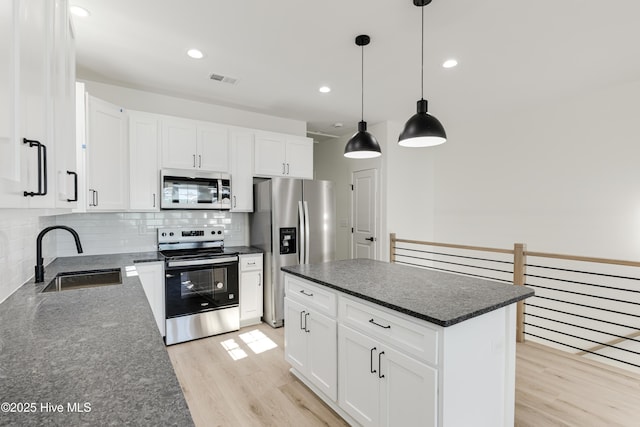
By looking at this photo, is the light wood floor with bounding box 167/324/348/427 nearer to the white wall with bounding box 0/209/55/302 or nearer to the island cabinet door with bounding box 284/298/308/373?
the island cabinet door with bounding box 284/298/308/373

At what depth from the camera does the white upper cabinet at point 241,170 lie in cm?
375

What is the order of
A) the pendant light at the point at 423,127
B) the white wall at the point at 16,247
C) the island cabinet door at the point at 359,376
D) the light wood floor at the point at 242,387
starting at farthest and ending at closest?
the light wood floor at the point at 242,387, the pendant light at the point at 423,127, the island cabinet door at the point at 359,376, the white wall at the point at 16,247

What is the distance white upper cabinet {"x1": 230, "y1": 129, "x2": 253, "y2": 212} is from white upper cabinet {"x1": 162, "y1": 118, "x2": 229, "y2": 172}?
0.10 meters

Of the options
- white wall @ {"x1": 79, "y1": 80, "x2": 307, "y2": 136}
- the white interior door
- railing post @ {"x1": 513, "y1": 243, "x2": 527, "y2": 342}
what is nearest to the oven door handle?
white wall @ {"x1": 79, "y1": 80, "x2": 307, "y2": 136}

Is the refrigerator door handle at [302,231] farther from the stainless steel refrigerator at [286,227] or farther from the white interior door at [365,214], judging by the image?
the white interior door at [365,214]

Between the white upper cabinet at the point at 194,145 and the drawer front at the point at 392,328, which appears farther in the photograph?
the white upper cabinet at the point at 194,145

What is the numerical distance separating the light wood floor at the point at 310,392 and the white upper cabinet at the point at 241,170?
5.47ft

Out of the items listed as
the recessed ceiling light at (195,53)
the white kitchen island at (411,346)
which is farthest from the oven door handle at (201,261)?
the recessed ceiling light at (195,53)

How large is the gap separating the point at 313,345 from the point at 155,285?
5.95 feet

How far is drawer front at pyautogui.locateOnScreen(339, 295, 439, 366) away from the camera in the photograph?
1.42 metres

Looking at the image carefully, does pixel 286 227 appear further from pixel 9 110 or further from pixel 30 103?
pixel 9 110

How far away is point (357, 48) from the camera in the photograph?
259 centimetres

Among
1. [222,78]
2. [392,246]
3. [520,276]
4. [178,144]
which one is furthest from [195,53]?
[520,276]

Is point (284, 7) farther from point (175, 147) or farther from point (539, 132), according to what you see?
point (539, 132)
